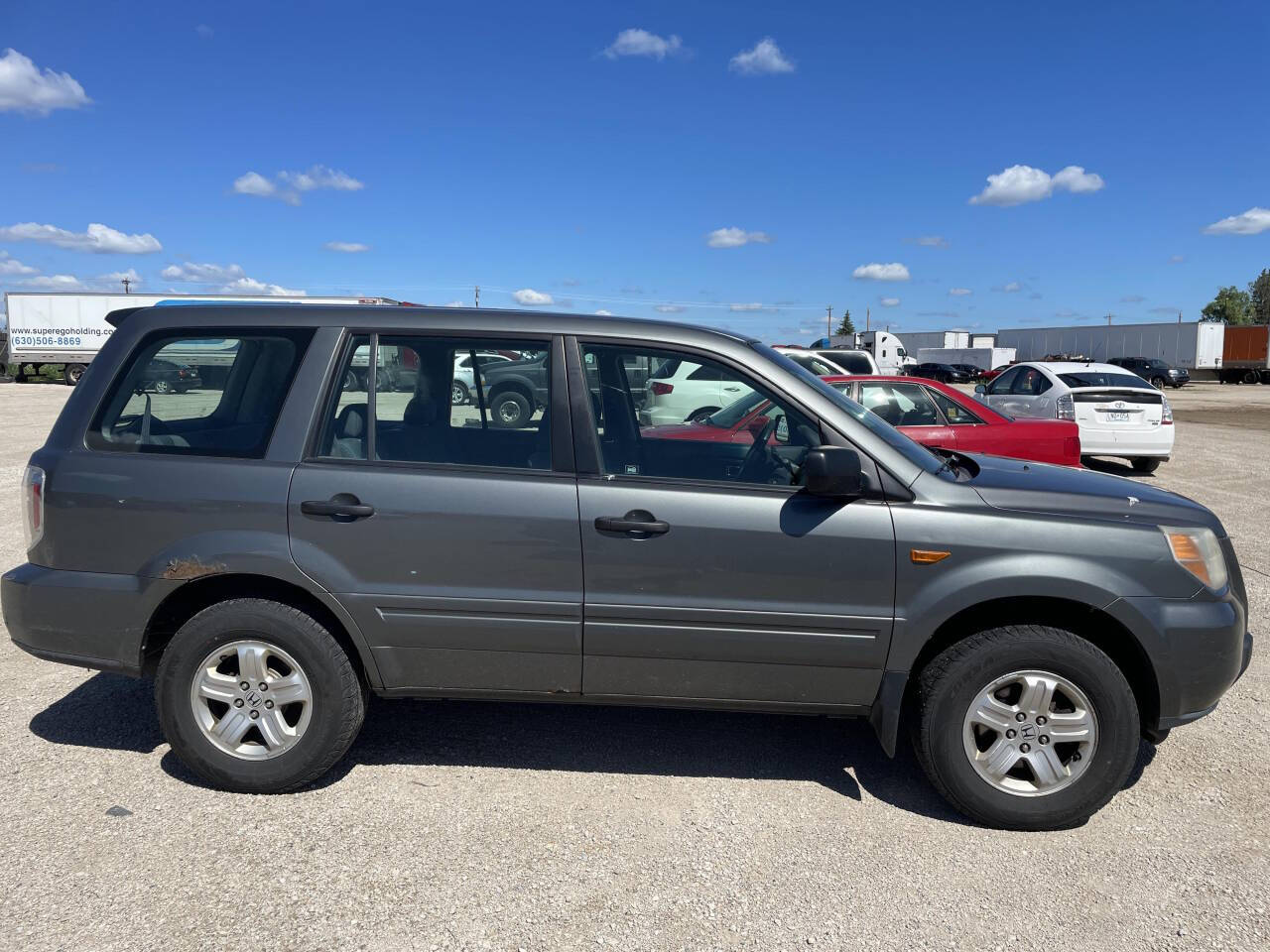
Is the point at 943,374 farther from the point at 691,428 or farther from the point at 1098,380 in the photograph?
the point at 691,428

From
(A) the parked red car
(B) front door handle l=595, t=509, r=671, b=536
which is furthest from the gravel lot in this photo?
Result: (A) the parked red car

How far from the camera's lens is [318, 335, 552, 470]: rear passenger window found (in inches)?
142

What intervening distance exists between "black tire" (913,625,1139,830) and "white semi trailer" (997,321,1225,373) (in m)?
54.1

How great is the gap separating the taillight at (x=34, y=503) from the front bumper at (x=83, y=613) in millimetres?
135

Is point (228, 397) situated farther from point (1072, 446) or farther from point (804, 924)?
point (1072, 446)

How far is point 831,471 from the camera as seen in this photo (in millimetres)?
3273

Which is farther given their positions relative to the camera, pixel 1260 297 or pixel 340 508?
pixel 1260 297

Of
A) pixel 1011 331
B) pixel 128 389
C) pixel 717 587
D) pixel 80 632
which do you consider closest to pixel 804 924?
pixel 717 587

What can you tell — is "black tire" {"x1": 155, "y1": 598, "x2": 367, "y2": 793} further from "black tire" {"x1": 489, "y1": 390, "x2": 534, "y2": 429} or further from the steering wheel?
the steering wheel

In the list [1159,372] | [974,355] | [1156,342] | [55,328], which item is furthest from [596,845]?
[974,355]

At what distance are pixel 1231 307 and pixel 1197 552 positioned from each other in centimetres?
12817

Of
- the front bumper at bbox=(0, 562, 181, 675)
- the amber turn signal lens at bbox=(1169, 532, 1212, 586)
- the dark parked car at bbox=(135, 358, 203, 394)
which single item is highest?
the dark parked car at bbox=(135, 358, 203, 394)

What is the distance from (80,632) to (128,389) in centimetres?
98

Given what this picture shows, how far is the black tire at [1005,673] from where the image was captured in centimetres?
339
